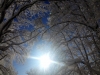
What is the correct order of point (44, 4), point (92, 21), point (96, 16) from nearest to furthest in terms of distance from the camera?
1. point (96, 16)
2. point (92, 21)
3. point (44, 4)

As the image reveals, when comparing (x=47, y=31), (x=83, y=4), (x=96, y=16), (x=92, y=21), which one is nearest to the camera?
(x=96, y=16)

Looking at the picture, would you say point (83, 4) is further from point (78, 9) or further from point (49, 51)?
point (49, 51)

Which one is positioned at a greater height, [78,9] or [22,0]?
[22,0]

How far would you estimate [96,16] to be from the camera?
5.30 metres

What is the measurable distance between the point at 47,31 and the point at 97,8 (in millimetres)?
2312

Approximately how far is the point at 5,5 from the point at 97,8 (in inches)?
149

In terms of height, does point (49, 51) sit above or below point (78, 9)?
below

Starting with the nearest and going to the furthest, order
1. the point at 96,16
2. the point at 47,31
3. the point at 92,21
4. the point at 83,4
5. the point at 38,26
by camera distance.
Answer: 1. the point at 96,16
2. the point at 92,21
3. the point at 83,4
4. the point at 47,31
5. the point at 38,26

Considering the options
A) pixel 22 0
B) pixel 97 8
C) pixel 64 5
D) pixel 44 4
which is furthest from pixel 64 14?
pixel 22 0

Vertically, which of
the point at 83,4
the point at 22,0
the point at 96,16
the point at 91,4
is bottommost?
the point at 96,16

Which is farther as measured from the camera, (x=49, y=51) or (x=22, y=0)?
(x=22, y=0)

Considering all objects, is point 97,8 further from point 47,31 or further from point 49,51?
point 49,51

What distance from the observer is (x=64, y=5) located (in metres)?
6.78

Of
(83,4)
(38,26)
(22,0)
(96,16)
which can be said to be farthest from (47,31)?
(22,0)
